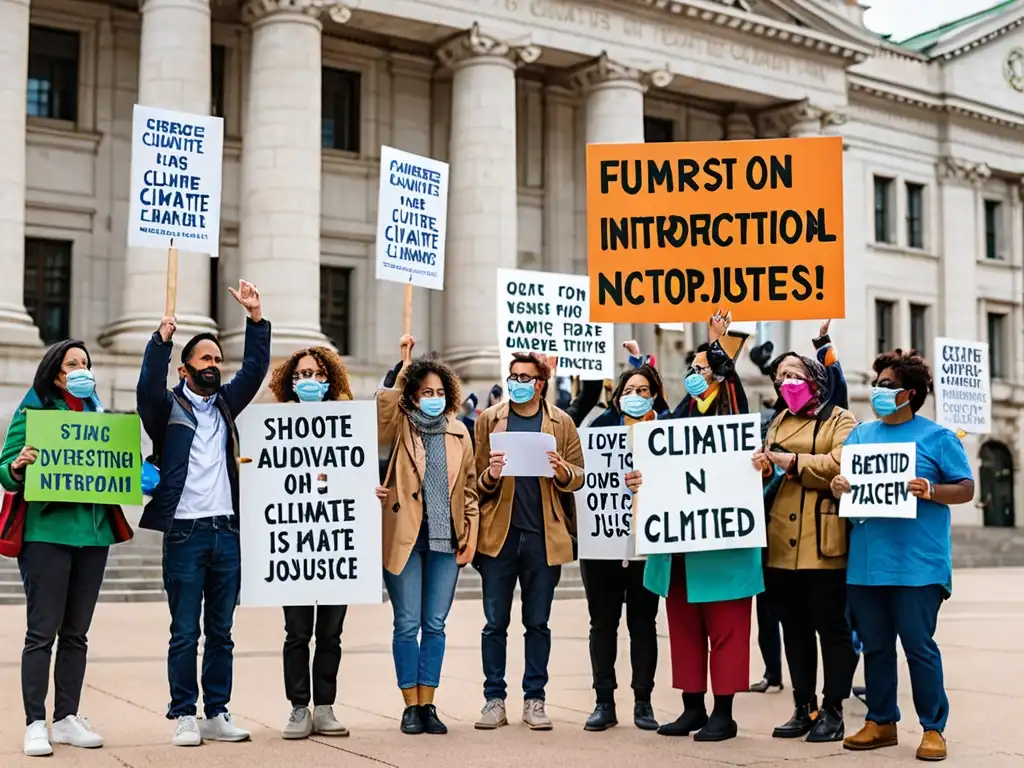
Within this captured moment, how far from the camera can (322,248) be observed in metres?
33.3

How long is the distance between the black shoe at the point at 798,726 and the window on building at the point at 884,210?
3722cm

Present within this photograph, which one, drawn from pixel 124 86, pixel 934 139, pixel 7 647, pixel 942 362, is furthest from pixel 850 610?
pixel 934 139

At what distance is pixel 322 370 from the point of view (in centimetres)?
860

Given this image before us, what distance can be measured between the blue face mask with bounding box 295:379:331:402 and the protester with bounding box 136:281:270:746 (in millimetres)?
317

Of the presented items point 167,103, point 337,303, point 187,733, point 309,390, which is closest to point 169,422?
point 309,390

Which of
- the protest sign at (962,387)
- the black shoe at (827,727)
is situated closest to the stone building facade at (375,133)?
the protest sign at (962,387)

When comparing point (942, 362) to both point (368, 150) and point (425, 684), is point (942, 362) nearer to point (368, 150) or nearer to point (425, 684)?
point (425, 684)

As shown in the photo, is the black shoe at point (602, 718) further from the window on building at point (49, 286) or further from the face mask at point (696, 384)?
the window on building at point (49, 286)

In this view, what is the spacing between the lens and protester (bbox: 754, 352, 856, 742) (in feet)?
27.3

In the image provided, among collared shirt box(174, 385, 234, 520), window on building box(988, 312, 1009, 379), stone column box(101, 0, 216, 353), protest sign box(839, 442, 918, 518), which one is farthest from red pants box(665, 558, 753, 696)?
window on building box(988, 312, 1009, 379)

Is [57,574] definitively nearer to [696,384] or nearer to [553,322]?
[696,384]

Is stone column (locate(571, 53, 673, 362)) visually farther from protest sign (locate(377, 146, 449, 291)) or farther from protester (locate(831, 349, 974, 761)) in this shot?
protester (locate(831, 349, 974, 761))

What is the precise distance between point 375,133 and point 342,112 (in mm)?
920

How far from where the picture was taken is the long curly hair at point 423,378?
865 cm
